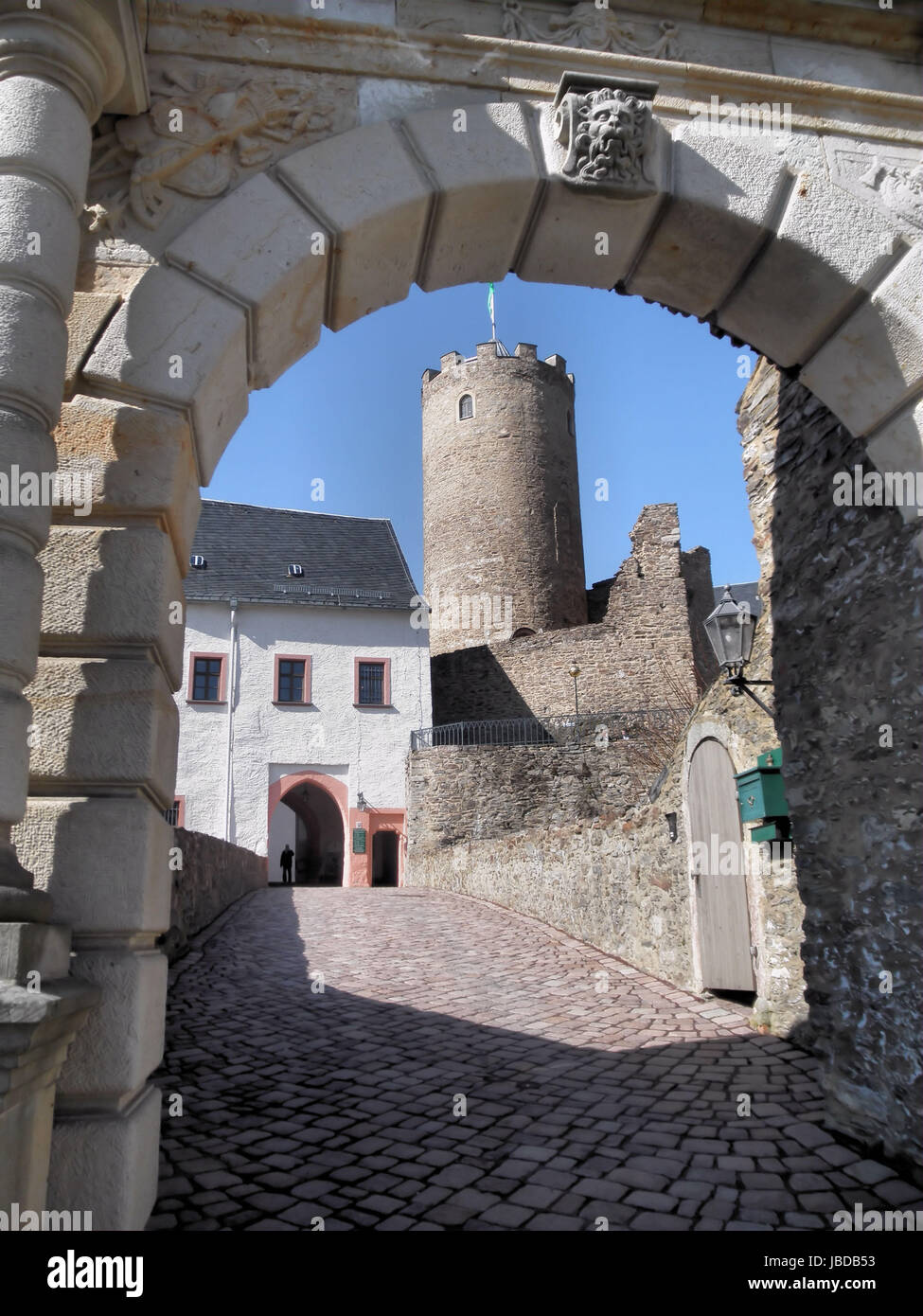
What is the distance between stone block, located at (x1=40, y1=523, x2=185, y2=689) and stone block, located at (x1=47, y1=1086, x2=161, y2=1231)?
1316 millimetres

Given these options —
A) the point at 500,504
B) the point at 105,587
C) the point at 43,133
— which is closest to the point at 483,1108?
the point at 105,587

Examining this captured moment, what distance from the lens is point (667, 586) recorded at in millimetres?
25188

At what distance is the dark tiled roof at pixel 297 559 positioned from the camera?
915 inches

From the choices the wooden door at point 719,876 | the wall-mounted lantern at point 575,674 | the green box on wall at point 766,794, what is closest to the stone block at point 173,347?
the green box on wall at point 766,794

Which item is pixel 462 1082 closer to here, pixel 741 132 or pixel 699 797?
pixel 699 797

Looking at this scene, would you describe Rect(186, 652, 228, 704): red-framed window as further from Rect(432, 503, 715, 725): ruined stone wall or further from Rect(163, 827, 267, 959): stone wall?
Rect(163, 827, 267, 959): stone wall

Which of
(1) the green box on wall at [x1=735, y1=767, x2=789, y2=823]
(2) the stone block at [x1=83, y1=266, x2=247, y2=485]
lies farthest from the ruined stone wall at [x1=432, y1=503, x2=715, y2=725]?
(2) the stone block at [x1=83, y1=266, x2=247, y2=485]

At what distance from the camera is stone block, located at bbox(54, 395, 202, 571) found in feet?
9.41

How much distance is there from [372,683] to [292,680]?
77.5 inches

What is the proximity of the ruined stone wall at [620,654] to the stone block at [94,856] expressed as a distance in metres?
21.6

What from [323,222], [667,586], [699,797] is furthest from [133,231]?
[667,586]

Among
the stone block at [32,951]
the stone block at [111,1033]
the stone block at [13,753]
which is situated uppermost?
the stone block at [13,753]

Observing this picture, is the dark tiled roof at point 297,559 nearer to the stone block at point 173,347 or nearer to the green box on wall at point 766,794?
the green box on wall at point 766,794
